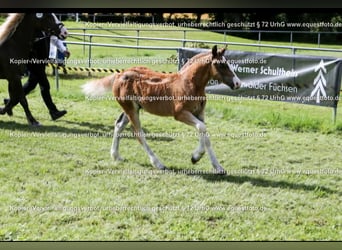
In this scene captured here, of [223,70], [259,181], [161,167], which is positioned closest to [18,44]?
[161,167]

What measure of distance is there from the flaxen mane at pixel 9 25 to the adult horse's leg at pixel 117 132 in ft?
2.63

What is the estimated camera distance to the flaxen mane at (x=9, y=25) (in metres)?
2.93

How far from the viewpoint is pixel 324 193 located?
296 cm

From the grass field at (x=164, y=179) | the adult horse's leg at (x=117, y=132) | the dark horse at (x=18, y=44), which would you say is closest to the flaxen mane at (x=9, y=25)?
the dark horse at (x=18, y=44)

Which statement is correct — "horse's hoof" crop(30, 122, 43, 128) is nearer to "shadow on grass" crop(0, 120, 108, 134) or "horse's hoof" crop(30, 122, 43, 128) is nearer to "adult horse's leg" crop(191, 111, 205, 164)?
"shadow on grass" crop(0, 120, 108, 134)

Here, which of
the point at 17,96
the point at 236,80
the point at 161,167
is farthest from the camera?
the point at 17,96

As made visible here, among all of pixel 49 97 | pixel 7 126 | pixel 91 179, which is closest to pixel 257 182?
pixel 91 179

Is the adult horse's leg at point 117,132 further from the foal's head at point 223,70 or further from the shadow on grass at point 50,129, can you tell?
the foal's head at point 223,70

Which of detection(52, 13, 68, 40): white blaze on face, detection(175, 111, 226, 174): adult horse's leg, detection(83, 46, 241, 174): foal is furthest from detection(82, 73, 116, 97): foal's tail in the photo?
detection(175, 111, 226, 174): adult horse's leg

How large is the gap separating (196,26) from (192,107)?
46 cm

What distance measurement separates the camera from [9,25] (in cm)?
313

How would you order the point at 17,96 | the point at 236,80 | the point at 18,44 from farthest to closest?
the point at 17,96, the point at 18,44, the point at 236,80

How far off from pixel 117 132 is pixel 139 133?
0.43 ft

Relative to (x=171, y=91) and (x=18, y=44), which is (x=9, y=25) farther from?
(x=171, y=91)
